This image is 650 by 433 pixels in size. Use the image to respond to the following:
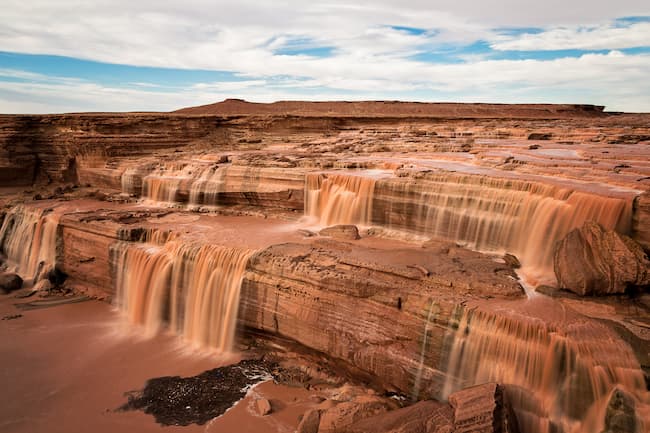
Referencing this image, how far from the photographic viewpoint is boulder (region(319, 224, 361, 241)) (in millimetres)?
11328

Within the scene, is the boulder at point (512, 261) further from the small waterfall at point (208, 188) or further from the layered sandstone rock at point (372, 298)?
the small waterfall at point (208, 188)

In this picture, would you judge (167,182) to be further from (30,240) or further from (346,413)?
(346,413)

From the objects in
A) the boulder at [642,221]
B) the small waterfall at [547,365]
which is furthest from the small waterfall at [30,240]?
the boulder at [642,221]

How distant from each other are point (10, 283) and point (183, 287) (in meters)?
6.54

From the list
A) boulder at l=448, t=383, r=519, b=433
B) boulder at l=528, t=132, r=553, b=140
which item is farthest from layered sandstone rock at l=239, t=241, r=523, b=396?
boulder at l=528, t=132, r=553, b=140

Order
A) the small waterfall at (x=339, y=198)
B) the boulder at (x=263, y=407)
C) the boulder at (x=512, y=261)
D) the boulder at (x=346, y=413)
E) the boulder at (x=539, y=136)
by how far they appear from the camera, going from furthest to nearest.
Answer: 1. the boulder at (x=539, y=136)
2. the small waterfall at (x=339, y=198)
3. the boulder at (x=512, y=261)
4. the boulder at (x=263, y=407)
5. the boulder at (x=346, y=413)

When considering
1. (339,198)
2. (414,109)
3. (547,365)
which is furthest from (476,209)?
(414,109)

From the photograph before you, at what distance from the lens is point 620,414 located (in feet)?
18.7

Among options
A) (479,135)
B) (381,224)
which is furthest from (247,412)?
(479,135)

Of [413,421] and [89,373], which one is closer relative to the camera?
[413,421]

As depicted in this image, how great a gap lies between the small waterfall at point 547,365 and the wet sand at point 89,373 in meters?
3.17

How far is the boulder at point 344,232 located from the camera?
11.3 meters

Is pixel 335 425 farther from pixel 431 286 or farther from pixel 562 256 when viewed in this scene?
pixel 562 256

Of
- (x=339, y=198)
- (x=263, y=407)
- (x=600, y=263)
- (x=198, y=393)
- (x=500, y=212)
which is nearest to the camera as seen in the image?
(x=600, y=263)
